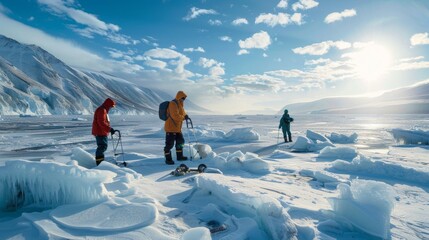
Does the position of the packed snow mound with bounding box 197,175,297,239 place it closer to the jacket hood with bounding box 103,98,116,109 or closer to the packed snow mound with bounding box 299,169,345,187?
the packed snow mound with bounding box 299,169,345,187

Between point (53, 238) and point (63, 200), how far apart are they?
96cm

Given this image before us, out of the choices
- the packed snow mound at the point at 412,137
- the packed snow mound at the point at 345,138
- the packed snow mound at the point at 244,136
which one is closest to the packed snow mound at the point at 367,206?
the packed snow mound at the point at 244,136

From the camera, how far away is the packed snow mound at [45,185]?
3590 millimetres

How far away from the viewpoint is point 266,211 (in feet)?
10.7

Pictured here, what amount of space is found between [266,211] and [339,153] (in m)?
8.11

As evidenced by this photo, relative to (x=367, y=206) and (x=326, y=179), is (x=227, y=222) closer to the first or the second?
(x=367, y=206)

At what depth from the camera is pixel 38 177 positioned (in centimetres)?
368

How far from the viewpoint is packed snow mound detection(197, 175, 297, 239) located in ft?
10.2

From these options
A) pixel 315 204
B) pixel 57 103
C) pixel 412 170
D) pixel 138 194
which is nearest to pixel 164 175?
pixel 138 194

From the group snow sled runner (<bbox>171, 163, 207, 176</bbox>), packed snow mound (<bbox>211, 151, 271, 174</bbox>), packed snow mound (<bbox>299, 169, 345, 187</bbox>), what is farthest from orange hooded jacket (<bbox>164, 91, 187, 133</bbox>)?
packed snow mound (<bbox>299, 169, 345, 187</bbox>)

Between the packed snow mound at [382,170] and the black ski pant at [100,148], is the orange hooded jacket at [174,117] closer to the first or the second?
the black ski pant at [100,148]

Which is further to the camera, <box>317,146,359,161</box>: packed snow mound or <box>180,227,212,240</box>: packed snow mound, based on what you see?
<box>317,146,359,161</box>: packed snow mound

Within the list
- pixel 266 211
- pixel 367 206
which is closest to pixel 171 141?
pixel 266 211

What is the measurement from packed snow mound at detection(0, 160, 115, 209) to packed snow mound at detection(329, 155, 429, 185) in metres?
6.27
